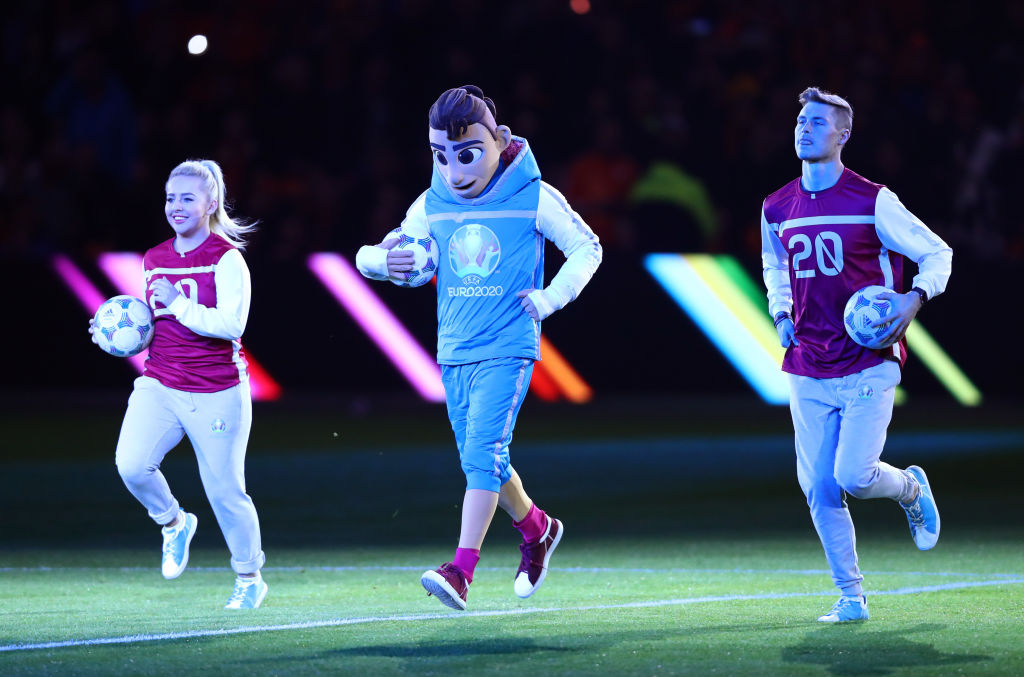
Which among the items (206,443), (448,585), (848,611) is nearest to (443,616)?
(448,585)

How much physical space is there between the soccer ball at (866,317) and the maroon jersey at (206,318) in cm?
256

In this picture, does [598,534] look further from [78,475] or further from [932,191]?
[932,191]

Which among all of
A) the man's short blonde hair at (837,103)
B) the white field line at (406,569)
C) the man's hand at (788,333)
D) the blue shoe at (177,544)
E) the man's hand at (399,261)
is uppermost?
the man's short blonde hair at (837,103)

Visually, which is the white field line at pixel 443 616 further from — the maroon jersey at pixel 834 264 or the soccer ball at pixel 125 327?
the soccer ball at pixel 125 327

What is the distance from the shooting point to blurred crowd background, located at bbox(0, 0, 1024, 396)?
1959 cm

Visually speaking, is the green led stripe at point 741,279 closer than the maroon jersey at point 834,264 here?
No

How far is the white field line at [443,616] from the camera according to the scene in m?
6.94

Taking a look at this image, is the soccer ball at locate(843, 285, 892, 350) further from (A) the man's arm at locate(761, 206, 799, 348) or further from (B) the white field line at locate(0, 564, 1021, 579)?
(B) the white field line at locate(0, 564, 1021, 579)

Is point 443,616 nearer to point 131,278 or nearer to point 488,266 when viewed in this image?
point 488,266

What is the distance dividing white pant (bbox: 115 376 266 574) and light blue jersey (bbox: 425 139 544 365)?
0.96 metres

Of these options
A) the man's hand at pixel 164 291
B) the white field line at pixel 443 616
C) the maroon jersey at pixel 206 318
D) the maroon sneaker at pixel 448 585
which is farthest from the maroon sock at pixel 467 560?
the man's hand at pixel 164 291

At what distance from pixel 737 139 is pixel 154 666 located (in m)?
14.9

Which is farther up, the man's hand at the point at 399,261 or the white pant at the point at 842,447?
the man's hand at the point at 399,261

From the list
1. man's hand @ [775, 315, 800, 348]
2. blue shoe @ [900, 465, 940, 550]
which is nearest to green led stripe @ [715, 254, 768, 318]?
blue shoe @ [900, 465, 940, 550]
